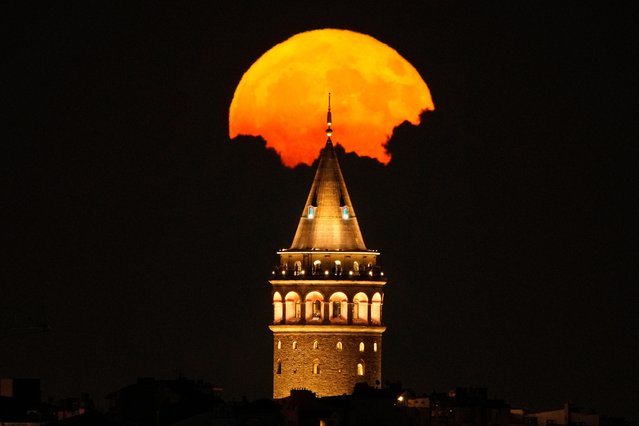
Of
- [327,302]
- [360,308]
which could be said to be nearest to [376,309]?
[360,308]

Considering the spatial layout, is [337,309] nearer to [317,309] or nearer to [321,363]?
[317,309]

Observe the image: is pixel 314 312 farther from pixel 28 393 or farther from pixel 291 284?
pixel 28 393

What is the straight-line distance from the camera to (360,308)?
121 metres

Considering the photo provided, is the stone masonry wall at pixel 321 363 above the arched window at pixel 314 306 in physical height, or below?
below

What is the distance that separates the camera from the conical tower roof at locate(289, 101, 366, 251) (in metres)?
121

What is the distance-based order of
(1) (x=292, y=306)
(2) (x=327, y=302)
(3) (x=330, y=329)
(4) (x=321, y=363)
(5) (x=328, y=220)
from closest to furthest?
(3) (x=330, y=329)
(4) (x=321, y=363)
(2) (x=327, y=302)
(5) (x=328, y=220)
(1) (x=292, y=306)

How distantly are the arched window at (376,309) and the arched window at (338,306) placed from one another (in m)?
1.04

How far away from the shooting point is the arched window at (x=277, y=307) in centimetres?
12131

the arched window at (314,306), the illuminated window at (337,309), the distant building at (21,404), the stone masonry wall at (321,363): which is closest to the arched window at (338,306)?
the illuminated window at (337,309)

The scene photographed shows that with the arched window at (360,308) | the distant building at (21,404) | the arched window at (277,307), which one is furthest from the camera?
the arched window at (277,307)

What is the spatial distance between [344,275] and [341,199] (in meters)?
2.83

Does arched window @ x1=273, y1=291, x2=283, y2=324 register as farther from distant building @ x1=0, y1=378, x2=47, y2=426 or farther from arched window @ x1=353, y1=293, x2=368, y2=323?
distant building @ x1=0, y1=378, x2=47, y2=426

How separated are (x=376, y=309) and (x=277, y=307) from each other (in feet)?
12.1

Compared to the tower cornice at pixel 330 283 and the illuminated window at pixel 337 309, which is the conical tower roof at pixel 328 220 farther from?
the illuminated window at pixel 337 309
